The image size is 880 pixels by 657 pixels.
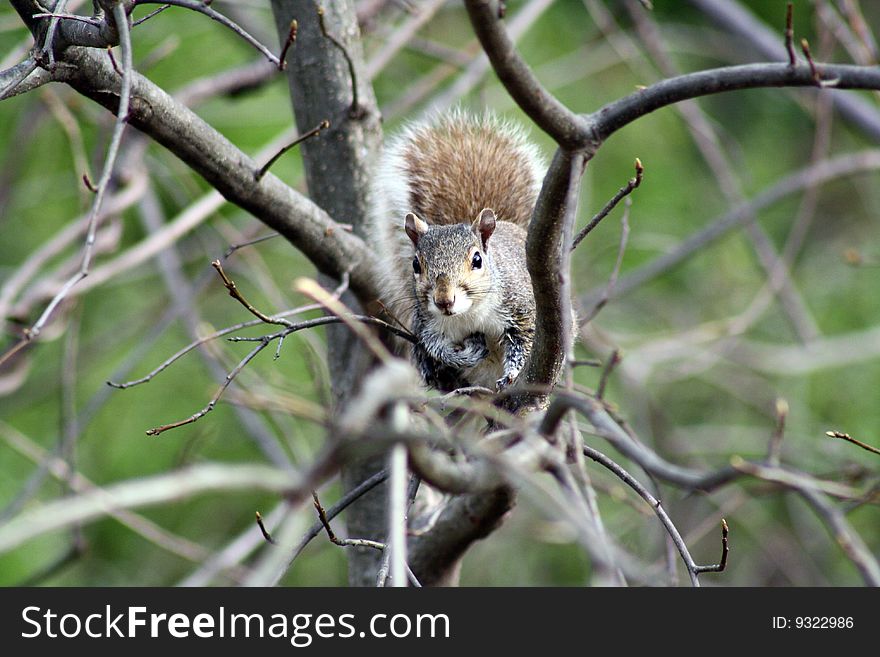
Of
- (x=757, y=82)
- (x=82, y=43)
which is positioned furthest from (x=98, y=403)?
(x=757, y=82)

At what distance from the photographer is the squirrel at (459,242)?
1.88 meters

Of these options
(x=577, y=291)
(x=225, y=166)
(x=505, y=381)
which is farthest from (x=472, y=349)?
(x=577, y=291)

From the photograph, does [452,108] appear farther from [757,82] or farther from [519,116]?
[519,116]

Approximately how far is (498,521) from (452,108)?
3.27 feet

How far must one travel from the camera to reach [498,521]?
180cm

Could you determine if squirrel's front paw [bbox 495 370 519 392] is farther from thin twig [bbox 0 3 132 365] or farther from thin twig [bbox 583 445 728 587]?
thin twig [bbox 0 3 132 365]

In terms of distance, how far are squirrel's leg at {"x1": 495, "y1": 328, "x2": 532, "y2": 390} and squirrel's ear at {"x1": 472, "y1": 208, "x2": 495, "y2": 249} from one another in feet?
0.60

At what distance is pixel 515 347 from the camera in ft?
6.35

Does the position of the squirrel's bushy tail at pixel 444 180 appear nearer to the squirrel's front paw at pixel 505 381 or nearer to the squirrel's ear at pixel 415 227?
the squirrel's ear at pixel 415 227

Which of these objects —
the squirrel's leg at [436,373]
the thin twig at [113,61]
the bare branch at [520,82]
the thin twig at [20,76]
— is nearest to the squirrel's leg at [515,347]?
the squirrel's leg at [436,373]

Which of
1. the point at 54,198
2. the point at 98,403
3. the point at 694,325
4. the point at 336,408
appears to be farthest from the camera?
the point at 694,325

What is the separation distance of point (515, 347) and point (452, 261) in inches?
8.6

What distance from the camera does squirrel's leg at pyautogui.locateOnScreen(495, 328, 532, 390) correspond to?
6.26ft

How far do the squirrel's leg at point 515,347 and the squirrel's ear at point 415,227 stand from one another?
0.25 m
